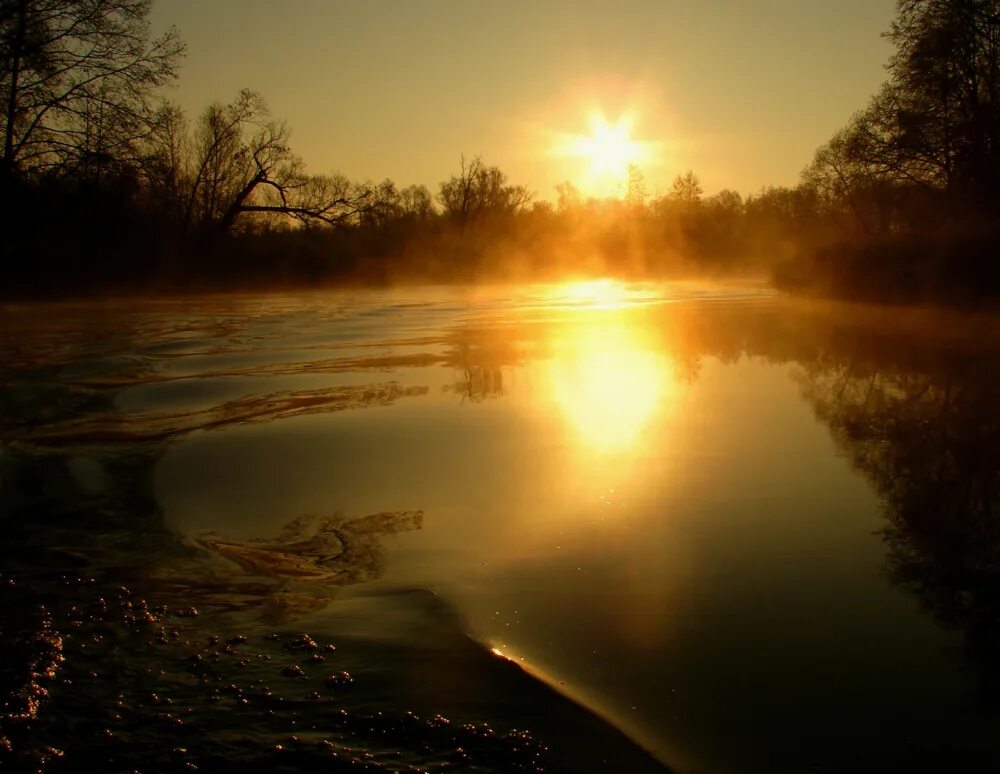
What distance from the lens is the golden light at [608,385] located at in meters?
8.44

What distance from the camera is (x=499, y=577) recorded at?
15.2 ft

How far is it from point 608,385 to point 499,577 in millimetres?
6787

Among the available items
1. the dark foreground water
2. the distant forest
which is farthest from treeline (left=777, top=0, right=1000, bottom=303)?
the dark foreground water

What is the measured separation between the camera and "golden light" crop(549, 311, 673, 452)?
27.7 ft

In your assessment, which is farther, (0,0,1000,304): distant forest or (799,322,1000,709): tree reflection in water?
(0,0,1000,304): distant forest

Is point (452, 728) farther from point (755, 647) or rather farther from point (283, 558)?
point (283, 558)

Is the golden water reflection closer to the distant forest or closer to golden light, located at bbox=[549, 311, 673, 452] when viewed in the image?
golden light, located at bbox=[549, 311, 673, 452]

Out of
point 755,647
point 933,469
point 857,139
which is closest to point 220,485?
point 755,647

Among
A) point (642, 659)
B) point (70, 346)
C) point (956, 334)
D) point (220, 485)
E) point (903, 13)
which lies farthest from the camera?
point (903, 13)

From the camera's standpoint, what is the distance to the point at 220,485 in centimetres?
640

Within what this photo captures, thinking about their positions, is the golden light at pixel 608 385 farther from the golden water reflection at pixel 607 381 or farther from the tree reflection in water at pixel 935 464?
the tree reflection in water at pixel 935 464

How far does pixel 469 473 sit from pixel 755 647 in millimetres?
3319

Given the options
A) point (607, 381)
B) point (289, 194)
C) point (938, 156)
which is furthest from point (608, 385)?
point (289, 194)

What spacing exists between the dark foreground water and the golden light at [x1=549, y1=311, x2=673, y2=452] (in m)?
0.09
